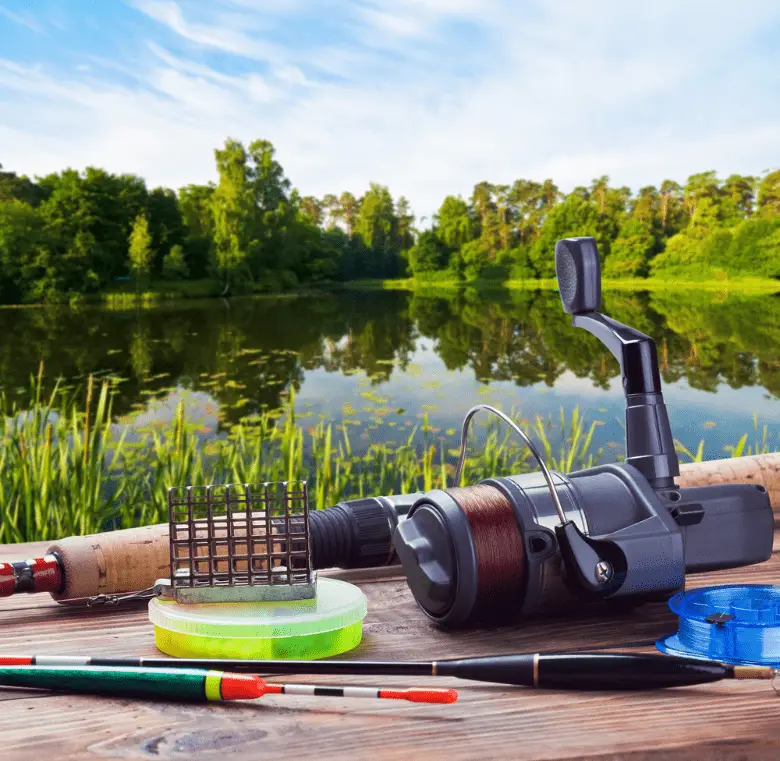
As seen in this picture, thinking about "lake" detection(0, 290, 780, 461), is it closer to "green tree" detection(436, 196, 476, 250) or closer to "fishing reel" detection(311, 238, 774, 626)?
"fishing reel" detection(311, 238, 774, 626)

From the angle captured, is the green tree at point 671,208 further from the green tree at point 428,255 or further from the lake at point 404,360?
the green tree at point 428,255

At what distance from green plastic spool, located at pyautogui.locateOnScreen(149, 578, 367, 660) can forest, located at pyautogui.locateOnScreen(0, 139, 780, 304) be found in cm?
2675

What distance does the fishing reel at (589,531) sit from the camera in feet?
3.26

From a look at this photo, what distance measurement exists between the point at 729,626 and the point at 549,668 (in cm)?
21

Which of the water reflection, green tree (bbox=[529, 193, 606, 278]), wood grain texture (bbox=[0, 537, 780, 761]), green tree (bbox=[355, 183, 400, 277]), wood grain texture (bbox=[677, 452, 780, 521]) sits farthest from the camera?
green tree (bbox=[355, 183, 400, 277])

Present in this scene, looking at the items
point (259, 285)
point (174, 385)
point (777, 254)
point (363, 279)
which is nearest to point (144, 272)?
point (259, 285)

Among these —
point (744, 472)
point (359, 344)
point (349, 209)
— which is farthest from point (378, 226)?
point (744, 472)

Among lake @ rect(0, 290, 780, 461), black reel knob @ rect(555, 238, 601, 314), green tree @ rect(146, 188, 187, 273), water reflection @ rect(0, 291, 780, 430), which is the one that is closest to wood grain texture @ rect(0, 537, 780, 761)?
black reel knob @ rect(555, 238, 601, 314)

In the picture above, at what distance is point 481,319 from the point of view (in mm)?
24141

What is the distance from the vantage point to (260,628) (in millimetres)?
936

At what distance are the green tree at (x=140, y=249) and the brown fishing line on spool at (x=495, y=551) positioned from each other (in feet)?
96.0

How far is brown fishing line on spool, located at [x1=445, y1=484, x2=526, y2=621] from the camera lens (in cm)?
98

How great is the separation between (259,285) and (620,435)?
2438 centimetres

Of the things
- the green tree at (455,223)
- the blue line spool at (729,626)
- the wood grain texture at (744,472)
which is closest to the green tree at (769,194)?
the green tree at (455,223)
